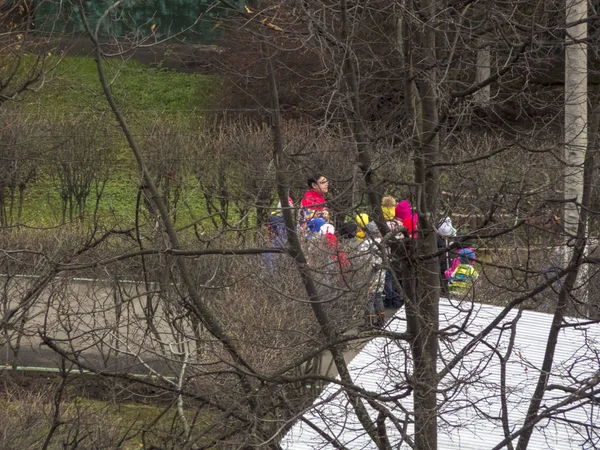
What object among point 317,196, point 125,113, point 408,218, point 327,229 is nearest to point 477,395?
point 408,218

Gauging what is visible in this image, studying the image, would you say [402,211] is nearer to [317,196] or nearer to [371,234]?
[317,196]

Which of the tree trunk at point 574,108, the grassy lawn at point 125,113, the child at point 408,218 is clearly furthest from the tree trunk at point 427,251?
the grassy lawn at point 125,113

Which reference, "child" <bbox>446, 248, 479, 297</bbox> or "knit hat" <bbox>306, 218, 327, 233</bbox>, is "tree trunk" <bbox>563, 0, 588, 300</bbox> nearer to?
"child" <bbox>446, 248, 479, 297</bbox>

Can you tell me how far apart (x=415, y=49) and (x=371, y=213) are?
37.7 inches

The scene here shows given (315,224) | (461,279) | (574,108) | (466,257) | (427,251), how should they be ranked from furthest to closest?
(461,279)
(315,224)
(574,108)
(427,251)
(466,257)

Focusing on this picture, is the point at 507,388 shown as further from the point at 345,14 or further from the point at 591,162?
the point at 345,14

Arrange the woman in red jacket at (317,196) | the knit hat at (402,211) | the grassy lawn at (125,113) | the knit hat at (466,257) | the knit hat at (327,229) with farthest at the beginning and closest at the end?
the grassy lawn at (125,113) < the knit hat at (402,211) < the knit hat at (327,229) < the woman in red jacket at (317,196) < the knit hat at (466,257)

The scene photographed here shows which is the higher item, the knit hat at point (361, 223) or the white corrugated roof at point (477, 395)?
the knit hat at point (361, 223)

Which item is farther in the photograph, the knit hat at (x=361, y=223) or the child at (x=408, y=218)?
the child at (x=408, y=218)

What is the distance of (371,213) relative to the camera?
5.71 metres

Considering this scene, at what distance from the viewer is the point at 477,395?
6.16m

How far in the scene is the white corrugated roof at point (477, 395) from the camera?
519 cm

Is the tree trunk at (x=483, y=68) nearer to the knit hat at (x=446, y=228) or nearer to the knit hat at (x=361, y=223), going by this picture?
the knit hat at (x=446, y=228)

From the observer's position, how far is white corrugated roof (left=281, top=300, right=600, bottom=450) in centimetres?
519
